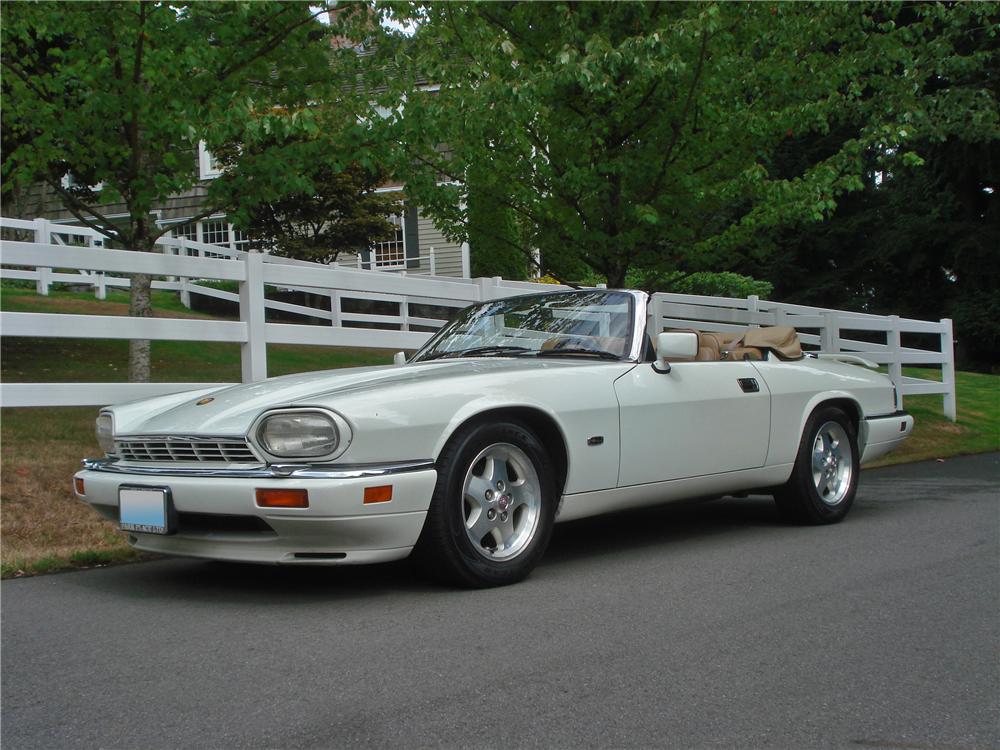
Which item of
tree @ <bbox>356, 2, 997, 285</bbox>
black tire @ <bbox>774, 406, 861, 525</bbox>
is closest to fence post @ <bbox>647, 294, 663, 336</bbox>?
tree @ <bbox>356, 2, 997, 285</bbox>

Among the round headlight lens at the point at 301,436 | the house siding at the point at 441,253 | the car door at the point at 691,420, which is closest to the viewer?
the round headlight lens at the point at 301,436

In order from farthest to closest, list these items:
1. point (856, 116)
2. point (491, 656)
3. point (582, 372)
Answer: point (856, 116) → point (582, 372) → point (491, 656)

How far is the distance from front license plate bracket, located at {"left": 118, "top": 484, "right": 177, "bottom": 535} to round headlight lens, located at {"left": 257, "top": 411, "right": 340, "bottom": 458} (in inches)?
19.3

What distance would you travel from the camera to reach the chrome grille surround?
424 centimetres

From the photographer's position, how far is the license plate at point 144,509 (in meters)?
4.24

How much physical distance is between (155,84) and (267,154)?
1035 mm

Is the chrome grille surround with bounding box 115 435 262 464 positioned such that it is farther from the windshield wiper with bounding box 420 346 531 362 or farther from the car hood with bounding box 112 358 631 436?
the windshield wiper with bounding box 420 346 531 362

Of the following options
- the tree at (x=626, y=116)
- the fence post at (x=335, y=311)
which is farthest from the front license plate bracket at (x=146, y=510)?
the fence post at (x=335, y=311)

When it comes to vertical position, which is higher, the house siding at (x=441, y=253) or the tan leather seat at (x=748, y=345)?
the house siding at (x=441, y=253)

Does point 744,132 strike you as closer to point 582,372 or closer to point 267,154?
point 267,154

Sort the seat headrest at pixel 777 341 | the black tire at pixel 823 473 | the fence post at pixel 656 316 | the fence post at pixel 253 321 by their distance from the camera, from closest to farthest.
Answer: the black tire at pixel 823 473 → the seat headrest at pixel 777 341 → the fence post at pixel 253 321 → the fence post at pixel 656 316

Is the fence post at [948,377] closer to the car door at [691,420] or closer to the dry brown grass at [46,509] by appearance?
the car door at [691,420]

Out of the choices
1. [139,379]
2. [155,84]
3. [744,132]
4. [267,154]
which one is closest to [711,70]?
[744,132]

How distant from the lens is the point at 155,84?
27.7 feet
